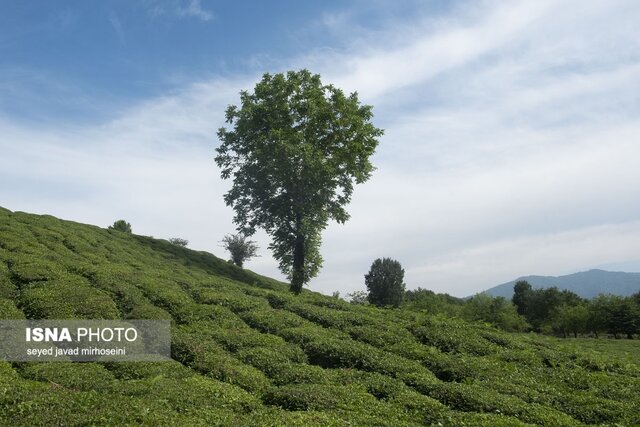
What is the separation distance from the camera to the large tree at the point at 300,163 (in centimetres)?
5247

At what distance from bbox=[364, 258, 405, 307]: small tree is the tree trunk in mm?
34346

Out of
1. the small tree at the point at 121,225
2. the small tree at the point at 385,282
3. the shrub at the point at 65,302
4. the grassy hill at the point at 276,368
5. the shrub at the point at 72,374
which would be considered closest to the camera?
the grassy hill at the point at 276,368

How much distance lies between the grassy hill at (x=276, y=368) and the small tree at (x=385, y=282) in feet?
151

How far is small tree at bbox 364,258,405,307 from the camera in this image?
8400cm

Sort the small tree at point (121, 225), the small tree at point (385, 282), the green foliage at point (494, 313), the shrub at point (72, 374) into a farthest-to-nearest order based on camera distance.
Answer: the small tree at point (121, 225)
the green foliage at point (494, 313)
the small tree at point (385, 282)
the shrub at point (72, 374)

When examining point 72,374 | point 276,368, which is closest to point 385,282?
point 276,368

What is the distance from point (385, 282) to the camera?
277ft

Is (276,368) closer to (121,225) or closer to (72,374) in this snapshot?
(72,374)

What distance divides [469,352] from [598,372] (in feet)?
22.7

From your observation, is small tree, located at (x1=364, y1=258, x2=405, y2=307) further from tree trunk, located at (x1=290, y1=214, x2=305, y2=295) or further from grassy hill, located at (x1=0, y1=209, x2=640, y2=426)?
grassy hill, located at (x1=0, y1=209, x2=640, y2=426)

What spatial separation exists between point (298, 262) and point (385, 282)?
34928 millimetres

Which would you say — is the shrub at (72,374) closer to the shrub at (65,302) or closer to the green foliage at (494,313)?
the shrub at (65,302)

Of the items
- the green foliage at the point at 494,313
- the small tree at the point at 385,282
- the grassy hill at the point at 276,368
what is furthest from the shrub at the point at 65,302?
the green foliage at the point at 494,313

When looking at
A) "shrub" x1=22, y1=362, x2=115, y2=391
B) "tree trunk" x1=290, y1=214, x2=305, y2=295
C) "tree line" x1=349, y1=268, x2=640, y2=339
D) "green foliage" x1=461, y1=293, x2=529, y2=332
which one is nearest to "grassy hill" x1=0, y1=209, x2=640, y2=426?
"shrub" x1=22, y1=362, x2=115, y2=391
